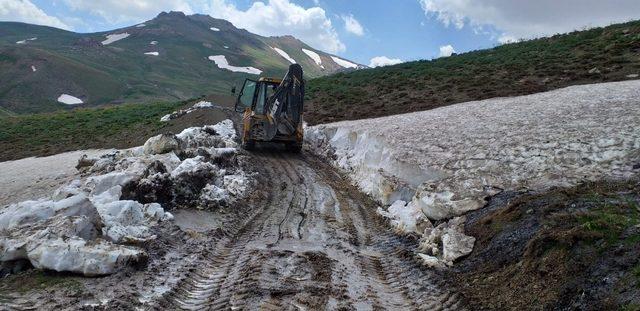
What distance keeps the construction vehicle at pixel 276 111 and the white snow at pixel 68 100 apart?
242ft

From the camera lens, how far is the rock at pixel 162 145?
13.8 meters

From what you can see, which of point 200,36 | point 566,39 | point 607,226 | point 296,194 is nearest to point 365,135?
point 296,194

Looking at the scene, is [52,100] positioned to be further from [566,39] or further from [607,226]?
[607,226]

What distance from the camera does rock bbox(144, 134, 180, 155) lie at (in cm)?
1378

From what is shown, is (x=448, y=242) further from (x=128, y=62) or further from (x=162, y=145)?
(x=128, y=62)

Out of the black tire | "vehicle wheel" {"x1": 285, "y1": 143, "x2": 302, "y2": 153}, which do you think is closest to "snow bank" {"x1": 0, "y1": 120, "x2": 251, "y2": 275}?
the black tire

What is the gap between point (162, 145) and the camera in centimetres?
1381

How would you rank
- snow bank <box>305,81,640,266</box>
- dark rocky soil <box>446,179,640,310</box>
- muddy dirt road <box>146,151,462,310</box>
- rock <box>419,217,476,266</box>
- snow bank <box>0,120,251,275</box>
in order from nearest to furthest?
1. dark rocky soil <box>446,179,640,310</box>
2. muddy dirt road <box>146,151,462,310</box>
3. snow bank <box>0,120,251,275</box>
4. rock <box>419,217,476,266</box>
5. snow bank <box>305,81,640,266</box>

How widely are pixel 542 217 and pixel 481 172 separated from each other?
10.5 ft

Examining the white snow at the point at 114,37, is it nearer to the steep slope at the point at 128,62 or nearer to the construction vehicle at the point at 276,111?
the steep slope at the point at 128,62

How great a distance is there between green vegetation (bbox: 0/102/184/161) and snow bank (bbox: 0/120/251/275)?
14260 mm

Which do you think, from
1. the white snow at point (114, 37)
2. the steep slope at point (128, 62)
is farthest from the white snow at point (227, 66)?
the white snow at point (114, 37)

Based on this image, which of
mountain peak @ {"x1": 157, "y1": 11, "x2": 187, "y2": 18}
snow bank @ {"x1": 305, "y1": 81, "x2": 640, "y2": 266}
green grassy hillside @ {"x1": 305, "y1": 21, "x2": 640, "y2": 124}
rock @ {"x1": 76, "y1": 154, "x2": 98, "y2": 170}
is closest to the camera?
snow bank @ {"x1": 305, "y1": 81, "x2": 640, "y2": 266}

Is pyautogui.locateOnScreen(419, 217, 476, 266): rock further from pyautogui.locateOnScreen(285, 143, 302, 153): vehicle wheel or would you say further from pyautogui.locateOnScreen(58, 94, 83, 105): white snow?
pyautogui.locateOnScreen(58, 94, 83, 105): white snow
